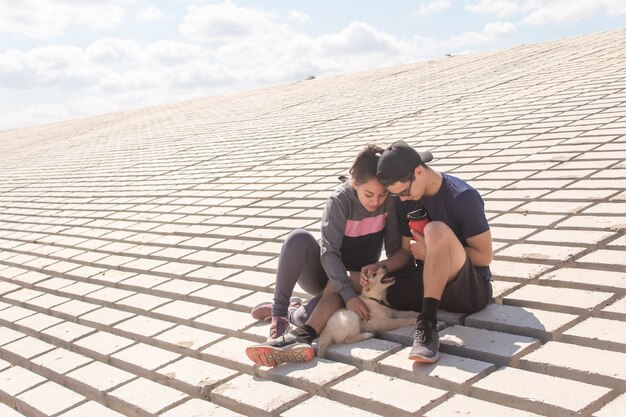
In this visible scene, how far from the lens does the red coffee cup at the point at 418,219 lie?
267 cm

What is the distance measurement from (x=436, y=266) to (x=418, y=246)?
0.17m

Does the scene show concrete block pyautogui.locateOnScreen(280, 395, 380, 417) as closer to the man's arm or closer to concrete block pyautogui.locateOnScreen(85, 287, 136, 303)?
the man's arm

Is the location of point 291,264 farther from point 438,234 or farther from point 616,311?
point 616,311

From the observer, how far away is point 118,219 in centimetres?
587

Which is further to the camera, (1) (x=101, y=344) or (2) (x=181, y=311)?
(2) (x=181, y=311)

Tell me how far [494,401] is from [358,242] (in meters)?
1.00

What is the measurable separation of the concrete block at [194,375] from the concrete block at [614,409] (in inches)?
51.3

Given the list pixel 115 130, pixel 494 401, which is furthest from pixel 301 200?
pixel 115 130

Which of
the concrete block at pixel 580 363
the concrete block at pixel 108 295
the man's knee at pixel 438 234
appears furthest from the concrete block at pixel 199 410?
the concrete block at pixel 108 295

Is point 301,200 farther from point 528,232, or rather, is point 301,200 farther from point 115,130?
point 115,130

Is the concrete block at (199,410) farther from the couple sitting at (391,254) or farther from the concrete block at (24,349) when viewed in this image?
the concrete block at (24,349)

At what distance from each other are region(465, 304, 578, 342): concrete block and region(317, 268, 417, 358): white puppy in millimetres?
268

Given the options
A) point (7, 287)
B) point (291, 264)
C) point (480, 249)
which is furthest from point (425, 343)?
point (7, 287)

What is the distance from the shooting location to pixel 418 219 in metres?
2.68
